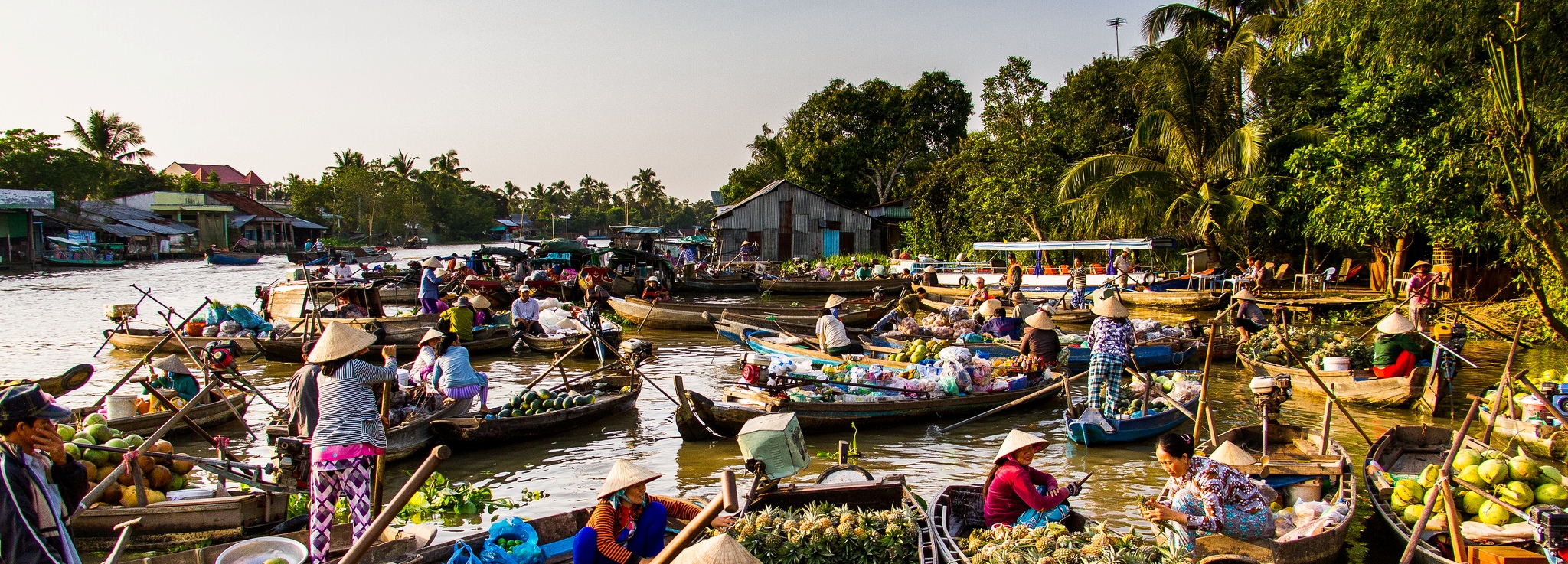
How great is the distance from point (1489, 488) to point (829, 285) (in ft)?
68.8

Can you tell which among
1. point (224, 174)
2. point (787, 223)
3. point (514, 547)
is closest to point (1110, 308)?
point (514, 547)

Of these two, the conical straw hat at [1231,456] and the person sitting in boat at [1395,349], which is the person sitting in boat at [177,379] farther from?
the person sitting in boat at [1395,349]

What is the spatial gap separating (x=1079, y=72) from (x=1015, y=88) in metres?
3.29

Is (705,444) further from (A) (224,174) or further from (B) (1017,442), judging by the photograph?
(A) (224,174)

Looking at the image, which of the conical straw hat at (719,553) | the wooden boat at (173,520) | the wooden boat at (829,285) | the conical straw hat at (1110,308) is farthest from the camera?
the wooden boat at (829,285)

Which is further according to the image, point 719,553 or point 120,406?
point 120,406

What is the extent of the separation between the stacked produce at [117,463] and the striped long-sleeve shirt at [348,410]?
1.54 meters

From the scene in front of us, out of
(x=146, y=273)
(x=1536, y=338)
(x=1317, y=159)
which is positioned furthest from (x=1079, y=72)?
(x=146, y=273)

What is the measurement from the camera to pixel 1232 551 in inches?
183

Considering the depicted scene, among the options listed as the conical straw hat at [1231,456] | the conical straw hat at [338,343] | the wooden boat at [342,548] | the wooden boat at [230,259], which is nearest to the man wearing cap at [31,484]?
the wooden boat at [342,548]

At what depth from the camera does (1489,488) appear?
18.9ft

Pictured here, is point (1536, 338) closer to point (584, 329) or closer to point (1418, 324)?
point (1418, 324)

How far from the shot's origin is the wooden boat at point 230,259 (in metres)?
42.7

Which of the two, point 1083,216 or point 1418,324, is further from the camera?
point 1083,216
